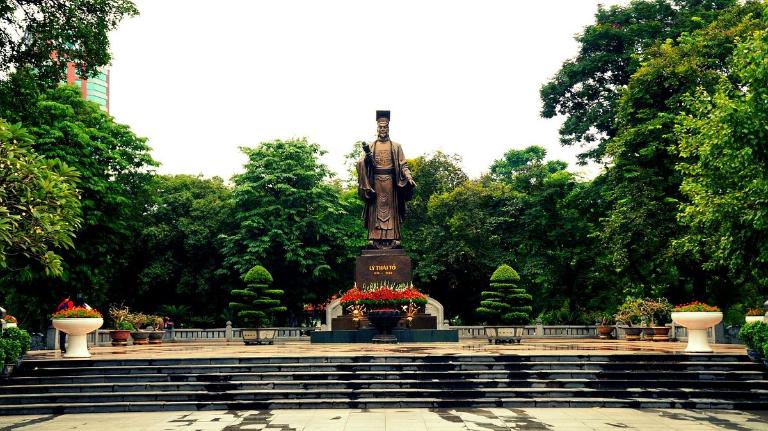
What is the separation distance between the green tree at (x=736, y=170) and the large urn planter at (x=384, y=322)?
8665mm

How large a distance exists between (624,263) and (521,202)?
1070 cm

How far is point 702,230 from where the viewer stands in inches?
903

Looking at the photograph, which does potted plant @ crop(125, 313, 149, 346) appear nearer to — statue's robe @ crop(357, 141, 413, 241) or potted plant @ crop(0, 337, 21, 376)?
statue's robe @ crop(357, 141, 413, 241)

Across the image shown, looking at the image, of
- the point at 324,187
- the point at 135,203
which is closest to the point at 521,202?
the point at 324,187

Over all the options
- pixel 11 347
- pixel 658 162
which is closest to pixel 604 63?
pixel 658 162

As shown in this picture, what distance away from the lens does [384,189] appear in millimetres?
26484

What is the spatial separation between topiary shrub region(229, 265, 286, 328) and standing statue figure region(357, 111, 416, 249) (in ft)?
16.4

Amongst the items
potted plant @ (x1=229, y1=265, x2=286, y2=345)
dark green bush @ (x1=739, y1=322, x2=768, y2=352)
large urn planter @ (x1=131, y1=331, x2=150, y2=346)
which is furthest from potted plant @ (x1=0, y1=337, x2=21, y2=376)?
dark green bush @ (x1=739, y1=322, x2=768, y2=352)

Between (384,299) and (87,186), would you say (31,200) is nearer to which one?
(384,299)

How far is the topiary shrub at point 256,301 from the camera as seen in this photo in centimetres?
2845

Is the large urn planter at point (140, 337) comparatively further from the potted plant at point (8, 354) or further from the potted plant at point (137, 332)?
the potted plant at point (8, 354)

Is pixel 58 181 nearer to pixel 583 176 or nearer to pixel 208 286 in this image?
pixel 208 286

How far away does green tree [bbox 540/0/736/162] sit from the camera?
1347 inches

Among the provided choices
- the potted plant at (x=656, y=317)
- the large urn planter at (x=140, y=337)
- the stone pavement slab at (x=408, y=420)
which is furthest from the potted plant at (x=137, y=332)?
the potted plant at (x=656, y=317)
